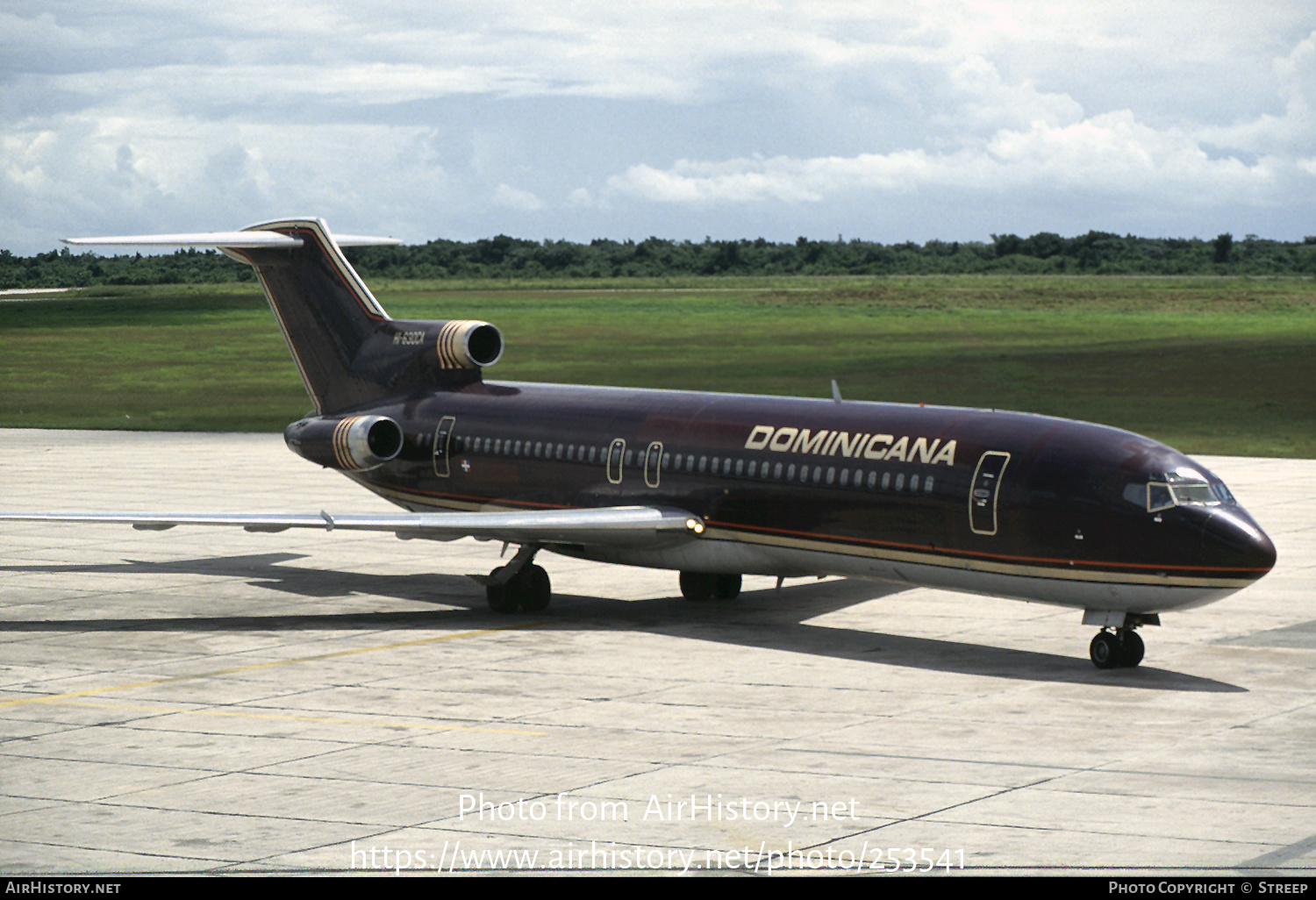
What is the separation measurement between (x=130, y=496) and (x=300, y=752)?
26.0 m

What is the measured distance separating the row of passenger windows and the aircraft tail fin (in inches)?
92.9

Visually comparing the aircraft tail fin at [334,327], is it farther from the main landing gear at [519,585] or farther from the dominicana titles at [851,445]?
the dominicana titles at [851,445]

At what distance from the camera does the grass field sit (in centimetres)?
6806

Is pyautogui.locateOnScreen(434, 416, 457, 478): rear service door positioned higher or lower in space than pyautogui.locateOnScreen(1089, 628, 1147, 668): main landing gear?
higher

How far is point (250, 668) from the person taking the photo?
78.0 ft

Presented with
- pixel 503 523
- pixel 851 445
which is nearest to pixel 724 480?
pixel 851 445

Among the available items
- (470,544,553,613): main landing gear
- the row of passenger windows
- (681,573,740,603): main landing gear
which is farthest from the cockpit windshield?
(470,544,553,613): main landing gear

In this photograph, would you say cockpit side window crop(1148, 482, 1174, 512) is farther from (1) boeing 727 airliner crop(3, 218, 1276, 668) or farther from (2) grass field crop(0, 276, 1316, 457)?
(2) grass field crop(0, 276, 1316, 457)

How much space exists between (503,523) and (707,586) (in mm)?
4074

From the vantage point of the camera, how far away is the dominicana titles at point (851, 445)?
24.5 metres

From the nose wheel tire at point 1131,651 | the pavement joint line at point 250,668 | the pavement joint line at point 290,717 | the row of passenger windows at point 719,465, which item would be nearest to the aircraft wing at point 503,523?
the row of passenger windows at point 719,465

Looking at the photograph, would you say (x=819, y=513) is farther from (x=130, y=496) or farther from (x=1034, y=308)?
(x=1034, y=308)

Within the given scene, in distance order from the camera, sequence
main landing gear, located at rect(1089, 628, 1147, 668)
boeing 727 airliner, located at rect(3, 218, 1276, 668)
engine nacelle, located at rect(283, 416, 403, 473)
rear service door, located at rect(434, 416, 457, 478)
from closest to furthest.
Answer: boeing 727 airliner, located at rect(3, 218, 1276, 668) → main landing gear, located at rect(1089, 628, 1147, 668) → rear service door, located at rect(434, 416, 457, 478) → engine nacelle, located at rect(283, 416, 403, 473)

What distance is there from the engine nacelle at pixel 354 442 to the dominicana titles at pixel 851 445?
7.62m
